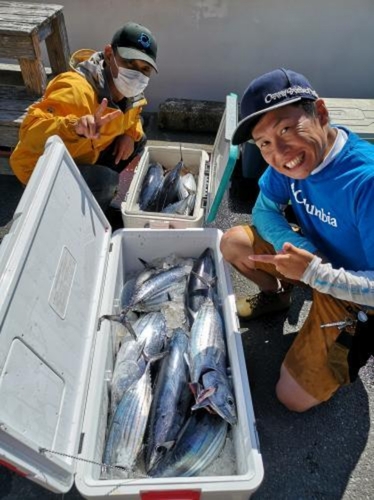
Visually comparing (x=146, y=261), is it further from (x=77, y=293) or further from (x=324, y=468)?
(x=324, y=468)

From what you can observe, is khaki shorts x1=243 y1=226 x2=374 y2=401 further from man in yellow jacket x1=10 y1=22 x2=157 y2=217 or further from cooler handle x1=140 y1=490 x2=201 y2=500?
man in yellow jacket x1=10 y1=22 x2=157 y2=217

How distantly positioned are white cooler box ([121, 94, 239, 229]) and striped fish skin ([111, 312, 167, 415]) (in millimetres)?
709

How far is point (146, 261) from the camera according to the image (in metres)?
2.51

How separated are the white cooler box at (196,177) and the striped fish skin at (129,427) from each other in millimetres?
1128

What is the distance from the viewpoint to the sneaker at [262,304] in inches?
97.4

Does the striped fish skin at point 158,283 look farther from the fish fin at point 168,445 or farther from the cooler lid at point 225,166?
the fish fin at point 168,445

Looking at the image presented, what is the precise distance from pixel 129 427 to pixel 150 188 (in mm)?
1888

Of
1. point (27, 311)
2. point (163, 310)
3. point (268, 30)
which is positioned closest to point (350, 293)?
point (163, 310)

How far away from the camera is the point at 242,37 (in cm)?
433

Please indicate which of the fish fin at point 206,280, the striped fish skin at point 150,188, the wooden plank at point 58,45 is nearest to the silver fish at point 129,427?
the fish fin at point 206,280

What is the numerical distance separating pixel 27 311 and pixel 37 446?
0.43 m

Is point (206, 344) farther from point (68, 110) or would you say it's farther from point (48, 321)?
point (68, 110)

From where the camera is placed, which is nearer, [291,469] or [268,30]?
[291,469]

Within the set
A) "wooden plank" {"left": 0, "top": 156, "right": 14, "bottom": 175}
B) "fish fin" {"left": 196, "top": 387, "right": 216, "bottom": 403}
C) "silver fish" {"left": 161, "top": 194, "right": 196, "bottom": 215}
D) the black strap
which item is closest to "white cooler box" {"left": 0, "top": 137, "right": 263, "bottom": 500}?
"fish fin" {"left": 196, "top": 387, "right": 216, "bottom": 403}
